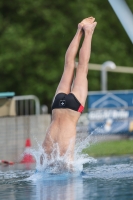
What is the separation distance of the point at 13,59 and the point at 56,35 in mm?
2164

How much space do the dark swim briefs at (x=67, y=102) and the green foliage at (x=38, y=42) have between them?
66.0ft

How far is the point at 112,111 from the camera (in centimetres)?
2206

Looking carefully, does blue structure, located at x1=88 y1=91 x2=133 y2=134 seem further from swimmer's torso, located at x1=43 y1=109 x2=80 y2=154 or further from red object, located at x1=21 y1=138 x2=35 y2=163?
swimmer's torso, located at x1=43 y1=109 x2=80 y2=154

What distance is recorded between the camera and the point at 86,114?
72.4 ft

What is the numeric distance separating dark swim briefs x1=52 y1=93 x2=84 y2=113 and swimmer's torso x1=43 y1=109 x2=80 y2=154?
0.18 ft

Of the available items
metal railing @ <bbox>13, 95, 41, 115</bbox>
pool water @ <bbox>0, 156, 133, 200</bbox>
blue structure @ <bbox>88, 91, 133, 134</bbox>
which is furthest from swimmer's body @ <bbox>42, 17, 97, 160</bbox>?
blue structure @ <bbox>88, 91, 133, 134</bbox>

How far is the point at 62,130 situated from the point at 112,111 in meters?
12.0

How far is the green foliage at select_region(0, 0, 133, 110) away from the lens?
100 feet

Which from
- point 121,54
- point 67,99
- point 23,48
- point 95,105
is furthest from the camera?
point 121,54

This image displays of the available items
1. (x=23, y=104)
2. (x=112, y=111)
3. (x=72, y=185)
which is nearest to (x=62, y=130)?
(x=72, y=185)

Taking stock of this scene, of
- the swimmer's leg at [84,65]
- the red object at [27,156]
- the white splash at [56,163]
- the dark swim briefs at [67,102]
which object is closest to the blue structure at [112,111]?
the red object at [27,156]

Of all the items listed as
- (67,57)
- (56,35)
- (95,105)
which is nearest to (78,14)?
(56,35)

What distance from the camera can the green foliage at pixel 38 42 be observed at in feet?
100

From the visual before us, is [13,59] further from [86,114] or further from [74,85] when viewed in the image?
[74,85]
